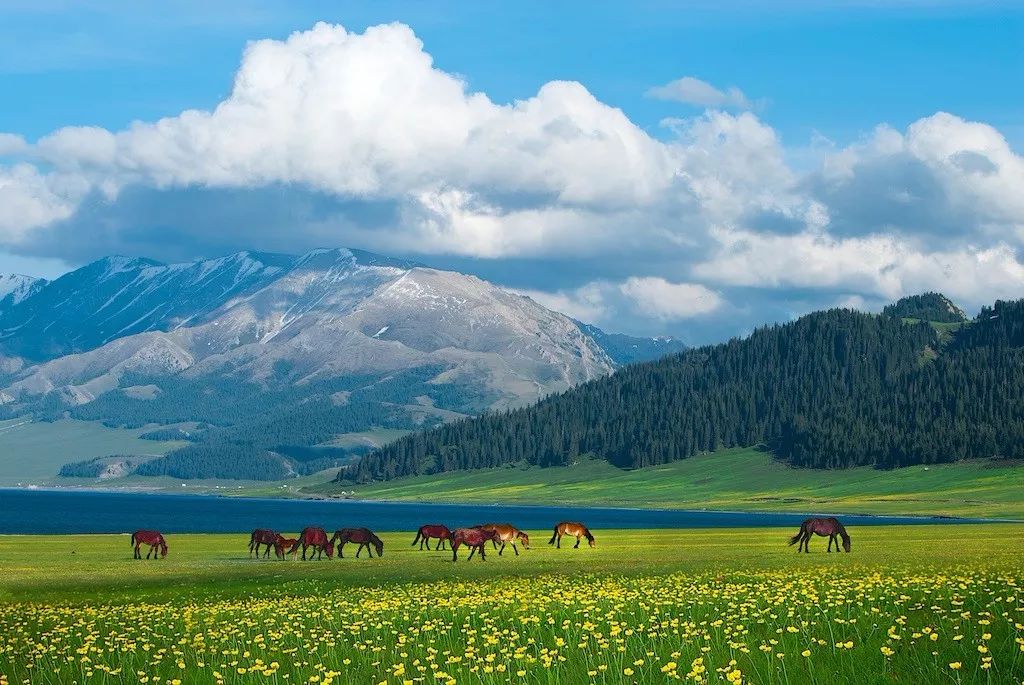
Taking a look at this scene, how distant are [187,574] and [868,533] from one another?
215 feet

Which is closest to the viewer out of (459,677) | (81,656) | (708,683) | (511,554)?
(708,683)

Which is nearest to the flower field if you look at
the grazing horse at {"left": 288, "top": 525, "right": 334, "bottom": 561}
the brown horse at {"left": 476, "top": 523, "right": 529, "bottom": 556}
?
the brown horse at {"left": 476, "top": 523, "right": 529, "bottom": 556}

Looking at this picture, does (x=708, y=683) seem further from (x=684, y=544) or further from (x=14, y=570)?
(x=684, y=544)

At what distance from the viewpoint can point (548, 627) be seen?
2952cm

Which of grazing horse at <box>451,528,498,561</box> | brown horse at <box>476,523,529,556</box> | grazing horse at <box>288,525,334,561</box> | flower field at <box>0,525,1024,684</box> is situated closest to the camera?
flower field at <box>0,525,1024,684</box>

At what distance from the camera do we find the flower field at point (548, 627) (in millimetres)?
23422

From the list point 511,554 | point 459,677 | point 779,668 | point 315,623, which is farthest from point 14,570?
point 779,668

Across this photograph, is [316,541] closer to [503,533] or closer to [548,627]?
[503,533]

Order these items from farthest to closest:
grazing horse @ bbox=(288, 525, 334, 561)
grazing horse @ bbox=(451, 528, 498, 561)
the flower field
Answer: grazing horse @ bbox=(288, 525, 334, 561) < grazing horse @ bbox=(451, 528, 498, 561) < the flower field

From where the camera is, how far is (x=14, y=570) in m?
64.8

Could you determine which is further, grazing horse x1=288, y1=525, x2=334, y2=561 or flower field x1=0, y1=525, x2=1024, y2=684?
grazing horse x1=288, y1=525, x2=334, y2=561

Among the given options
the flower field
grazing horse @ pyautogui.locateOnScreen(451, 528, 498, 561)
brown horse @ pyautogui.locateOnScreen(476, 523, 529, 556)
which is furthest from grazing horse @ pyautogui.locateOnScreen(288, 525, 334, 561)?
the flower field

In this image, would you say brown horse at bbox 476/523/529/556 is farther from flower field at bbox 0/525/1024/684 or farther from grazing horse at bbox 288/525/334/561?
flower field at bbox 0/525/1024/684

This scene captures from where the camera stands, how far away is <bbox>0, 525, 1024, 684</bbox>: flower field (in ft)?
76.8
